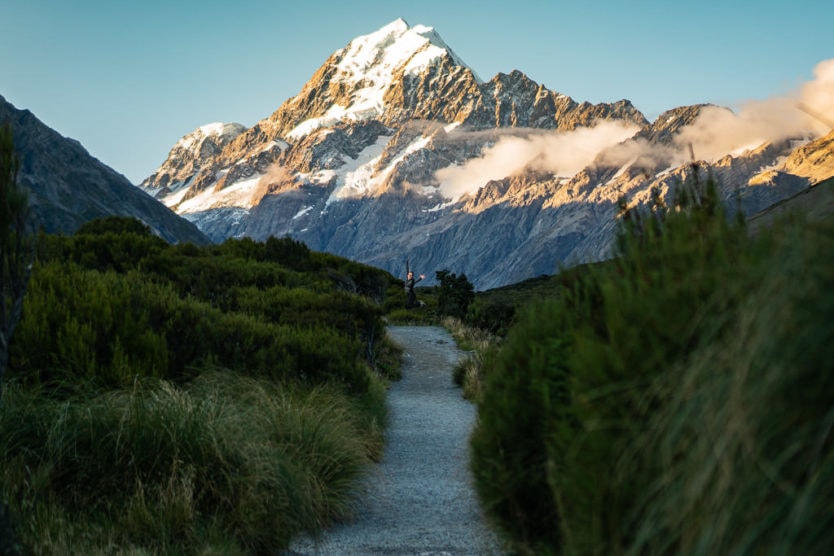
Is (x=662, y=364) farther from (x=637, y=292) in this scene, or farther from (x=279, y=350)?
(x=279, y=350)

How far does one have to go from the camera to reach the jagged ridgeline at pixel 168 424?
5.07m

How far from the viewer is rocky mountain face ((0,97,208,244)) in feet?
362

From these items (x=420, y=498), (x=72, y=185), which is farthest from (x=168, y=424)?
(x=72, y=185)

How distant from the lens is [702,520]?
2.04 metres

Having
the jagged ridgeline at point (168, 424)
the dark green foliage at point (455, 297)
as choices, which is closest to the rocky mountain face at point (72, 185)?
the dark green foliage at point (455, 297)

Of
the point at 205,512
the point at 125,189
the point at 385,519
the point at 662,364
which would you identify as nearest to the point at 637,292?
the point at 662,364

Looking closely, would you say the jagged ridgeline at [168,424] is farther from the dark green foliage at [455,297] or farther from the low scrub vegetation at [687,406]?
the dark green foliage at [455,297]

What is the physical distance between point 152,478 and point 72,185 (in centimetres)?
13679

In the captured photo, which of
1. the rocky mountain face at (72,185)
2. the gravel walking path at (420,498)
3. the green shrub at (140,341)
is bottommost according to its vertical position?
the gravel walking path at (420,498)

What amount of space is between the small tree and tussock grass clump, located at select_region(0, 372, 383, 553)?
1.30 metres

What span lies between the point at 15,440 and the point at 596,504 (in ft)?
15.6

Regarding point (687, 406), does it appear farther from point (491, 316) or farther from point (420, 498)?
point (491, 316)

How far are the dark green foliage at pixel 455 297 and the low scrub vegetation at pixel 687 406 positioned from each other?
32956mm

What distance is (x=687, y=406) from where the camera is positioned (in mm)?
2018
